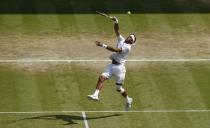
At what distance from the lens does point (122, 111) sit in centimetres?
2505

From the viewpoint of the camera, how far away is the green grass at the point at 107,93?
24.1 m

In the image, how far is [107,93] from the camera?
1046 inches

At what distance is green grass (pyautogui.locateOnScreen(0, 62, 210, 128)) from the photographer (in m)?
A: 24.1

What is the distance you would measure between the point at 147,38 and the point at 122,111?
25.0 ft

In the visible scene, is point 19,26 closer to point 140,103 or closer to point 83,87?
point 83,87

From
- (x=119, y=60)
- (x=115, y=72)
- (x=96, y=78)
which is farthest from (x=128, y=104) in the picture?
(x=96, y=78)
